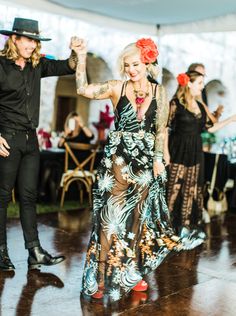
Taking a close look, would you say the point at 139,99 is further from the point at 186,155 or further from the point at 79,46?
the point at 186,155

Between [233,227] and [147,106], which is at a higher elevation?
[147,106]

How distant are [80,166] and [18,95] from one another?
9.47 feet

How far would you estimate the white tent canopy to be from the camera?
5668 mm

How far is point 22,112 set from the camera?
3.36 m

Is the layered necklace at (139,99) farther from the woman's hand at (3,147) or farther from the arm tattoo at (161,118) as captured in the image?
the woman's hand at (3,147)

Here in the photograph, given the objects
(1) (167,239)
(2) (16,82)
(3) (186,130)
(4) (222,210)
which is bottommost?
(4) (222,210)

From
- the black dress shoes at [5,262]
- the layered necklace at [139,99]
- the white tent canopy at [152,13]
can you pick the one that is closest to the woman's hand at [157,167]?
the layered necklace at [139,99]

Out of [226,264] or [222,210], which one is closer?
[226,264]

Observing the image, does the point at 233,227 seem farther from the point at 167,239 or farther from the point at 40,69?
the point at 40,69

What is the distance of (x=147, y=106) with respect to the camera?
305 cm

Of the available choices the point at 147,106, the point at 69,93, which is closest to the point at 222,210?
the point at 147,106

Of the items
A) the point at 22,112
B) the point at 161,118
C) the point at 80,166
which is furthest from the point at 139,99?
the point at 80,166

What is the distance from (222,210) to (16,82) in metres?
3.81

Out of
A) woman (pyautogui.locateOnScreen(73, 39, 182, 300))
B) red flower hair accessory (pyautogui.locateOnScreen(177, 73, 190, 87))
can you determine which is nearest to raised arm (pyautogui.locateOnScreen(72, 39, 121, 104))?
woman (pyautogui.locateOnScreen(73, 39, 182, 300))
